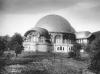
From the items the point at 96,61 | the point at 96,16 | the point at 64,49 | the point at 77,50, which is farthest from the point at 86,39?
the point at 96,61

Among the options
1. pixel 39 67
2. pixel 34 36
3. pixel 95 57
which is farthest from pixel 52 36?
pixel 95 57

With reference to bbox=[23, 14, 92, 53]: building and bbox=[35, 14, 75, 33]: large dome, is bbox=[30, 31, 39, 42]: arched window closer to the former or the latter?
bbox=[23, 14, 92, 53]: building

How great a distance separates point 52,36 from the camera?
135ft

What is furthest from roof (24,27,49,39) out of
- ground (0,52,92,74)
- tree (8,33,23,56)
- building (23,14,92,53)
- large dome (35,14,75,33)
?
ground (0,52,92,74)

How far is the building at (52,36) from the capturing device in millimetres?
36750

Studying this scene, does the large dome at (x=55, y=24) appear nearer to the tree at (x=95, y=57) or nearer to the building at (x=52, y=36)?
the building at (x=52, y=36)

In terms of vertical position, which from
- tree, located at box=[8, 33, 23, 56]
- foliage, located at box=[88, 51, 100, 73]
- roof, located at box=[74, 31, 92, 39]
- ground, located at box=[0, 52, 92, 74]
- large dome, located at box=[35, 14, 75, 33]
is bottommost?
ground, located at box=[0, 52, 92, 74]

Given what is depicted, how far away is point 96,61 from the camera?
1189 centimetres

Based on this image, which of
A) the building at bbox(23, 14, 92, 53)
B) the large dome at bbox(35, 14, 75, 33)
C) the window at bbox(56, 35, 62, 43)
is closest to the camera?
the building at bbox(23, 14, 92, 53)

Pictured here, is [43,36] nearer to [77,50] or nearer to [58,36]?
[58,36]

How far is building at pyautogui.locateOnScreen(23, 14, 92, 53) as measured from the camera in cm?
3675

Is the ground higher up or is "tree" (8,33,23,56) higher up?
"tree" (8,33,23,56)

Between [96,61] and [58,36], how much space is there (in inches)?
1174

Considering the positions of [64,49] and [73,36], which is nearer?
[64,49]
